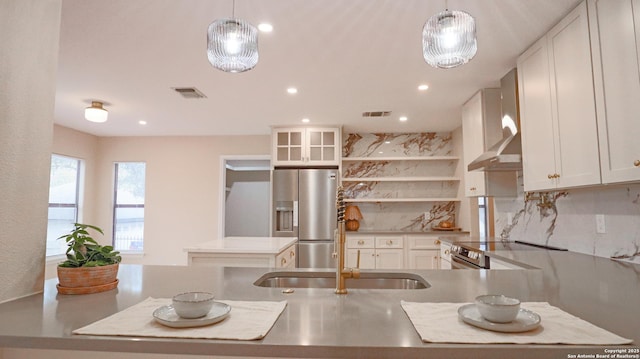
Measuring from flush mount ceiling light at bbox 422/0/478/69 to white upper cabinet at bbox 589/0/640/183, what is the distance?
0.83m

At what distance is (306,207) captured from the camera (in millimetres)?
4723

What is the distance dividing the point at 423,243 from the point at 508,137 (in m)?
2.05

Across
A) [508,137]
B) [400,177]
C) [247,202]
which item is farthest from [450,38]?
[247,202]

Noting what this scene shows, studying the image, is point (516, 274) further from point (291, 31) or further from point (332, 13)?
point (291, 31)

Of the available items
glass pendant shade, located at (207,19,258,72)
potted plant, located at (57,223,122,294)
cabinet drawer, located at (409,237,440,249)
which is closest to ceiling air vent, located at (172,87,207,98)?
glass pendant shade, located at (207,19,258,72)

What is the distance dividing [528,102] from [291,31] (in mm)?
1798

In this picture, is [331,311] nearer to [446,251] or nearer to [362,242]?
[446,251]

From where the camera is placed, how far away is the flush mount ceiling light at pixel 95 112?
12.6ft

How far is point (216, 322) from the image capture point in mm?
920

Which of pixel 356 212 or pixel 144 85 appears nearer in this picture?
pixel 144 85

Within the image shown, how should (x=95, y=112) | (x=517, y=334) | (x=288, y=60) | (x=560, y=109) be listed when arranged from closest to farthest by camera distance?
(x=517, y=334) < (x=560, y=109) < (x=288, y=60) < (x=95, y=112)

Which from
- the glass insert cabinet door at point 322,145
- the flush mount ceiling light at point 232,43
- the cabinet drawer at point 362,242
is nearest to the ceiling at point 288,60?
the glass insert cabinet door at point 322,145

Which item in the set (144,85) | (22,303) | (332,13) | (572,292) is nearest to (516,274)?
(572,292)

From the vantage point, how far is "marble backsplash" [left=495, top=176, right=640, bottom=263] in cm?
200
